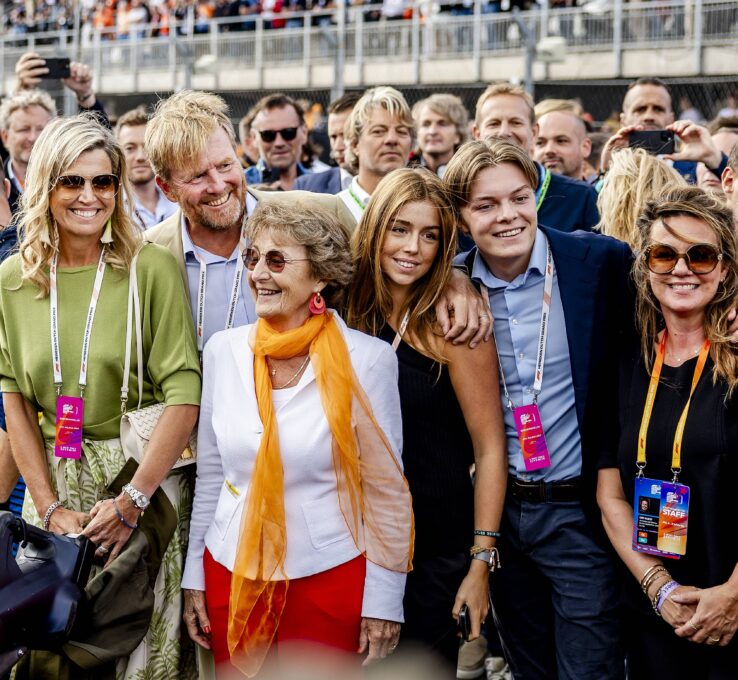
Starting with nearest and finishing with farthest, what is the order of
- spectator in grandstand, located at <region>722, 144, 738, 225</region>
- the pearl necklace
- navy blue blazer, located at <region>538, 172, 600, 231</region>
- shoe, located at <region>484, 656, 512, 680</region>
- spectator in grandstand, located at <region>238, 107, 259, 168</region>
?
the pearl necklace, spectator in grandstand, located at <region>722, 144, 738, 225</region>, navy blue blazer, located at <region>538, 172, 600, 231</region>, shoe, located at <region>484, 656, 512, 680</region>, spectator in grandstand, located at <region>238, 107, 259, 168</region>

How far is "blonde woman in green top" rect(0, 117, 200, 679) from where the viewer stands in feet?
10.7

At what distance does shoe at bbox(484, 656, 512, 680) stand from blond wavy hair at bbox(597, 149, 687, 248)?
213 cm

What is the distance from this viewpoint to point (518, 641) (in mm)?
3469

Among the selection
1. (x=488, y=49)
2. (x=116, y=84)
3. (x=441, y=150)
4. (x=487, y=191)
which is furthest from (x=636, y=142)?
(x=116, y=84)

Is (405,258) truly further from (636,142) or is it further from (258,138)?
(258,138)

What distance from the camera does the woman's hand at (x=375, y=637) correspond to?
3.09m

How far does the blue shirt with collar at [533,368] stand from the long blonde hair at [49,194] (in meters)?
1.32

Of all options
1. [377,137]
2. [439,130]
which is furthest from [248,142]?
[377,137]

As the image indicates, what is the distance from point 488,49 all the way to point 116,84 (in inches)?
335

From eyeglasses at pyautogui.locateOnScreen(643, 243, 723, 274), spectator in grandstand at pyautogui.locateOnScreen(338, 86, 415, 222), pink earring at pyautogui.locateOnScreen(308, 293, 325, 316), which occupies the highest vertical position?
spectator in grandstand at pyautogui.locateOnScreen(338, 86, 415, 222)

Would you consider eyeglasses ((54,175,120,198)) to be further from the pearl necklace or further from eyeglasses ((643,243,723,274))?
eyeglasses ((643,243,723,274))

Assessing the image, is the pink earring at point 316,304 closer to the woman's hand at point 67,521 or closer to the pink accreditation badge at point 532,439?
the pink accreditation badge at point 532,439

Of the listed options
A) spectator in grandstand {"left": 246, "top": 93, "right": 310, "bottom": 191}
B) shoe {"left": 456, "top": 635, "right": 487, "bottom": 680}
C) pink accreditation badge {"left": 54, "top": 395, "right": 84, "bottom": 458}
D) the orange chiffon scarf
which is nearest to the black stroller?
pink accreditation badge {"left": 54, "top": 395, "right": 84, "bottom": 458}

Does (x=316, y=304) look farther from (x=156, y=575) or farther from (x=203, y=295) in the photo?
(x=156, y=575)
